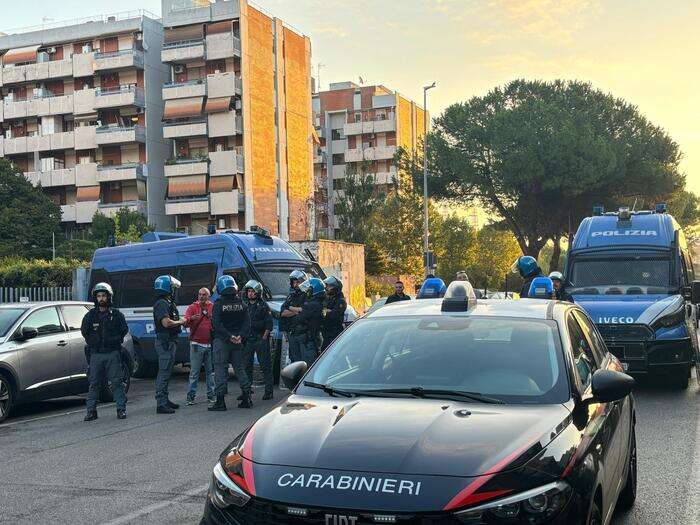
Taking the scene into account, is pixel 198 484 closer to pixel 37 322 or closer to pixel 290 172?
pixel 37 322

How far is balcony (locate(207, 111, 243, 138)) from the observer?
5469 cm

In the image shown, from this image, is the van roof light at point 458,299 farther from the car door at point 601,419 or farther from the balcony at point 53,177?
the balcony at point 53,177

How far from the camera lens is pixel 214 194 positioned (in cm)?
5459

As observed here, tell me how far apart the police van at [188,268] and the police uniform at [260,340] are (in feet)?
5.95

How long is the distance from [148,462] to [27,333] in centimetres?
445

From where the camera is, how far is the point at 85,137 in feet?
190

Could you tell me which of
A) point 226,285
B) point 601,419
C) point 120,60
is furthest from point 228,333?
point 120,60

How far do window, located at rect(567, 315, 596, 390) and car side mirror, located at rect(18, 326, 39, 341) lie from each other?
331 inches

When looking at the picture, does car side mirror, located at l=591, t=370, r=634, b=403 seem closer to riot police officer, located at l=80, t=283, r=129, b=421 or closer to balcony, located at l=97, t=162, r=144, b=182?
riot police officer, located at l=80, t=283, r=129, b=421

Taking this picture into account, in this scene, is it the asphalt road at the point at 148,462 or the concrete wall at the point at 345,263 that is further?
the concrete wall at the point at 345,263

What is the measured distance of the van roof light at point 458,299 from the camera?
4863 millimetres

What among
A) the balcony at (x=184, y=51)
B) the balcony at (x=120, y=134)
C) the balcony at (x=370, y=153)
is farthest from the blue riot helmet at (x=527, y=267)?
the balcony at (x=370, y=153)

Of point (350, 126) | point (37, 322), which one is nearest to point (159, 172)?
point (350, 126)

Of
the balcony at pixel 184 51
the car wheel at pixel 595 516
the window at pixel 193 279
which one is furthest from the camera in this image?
the balcony at pixel 184 51
